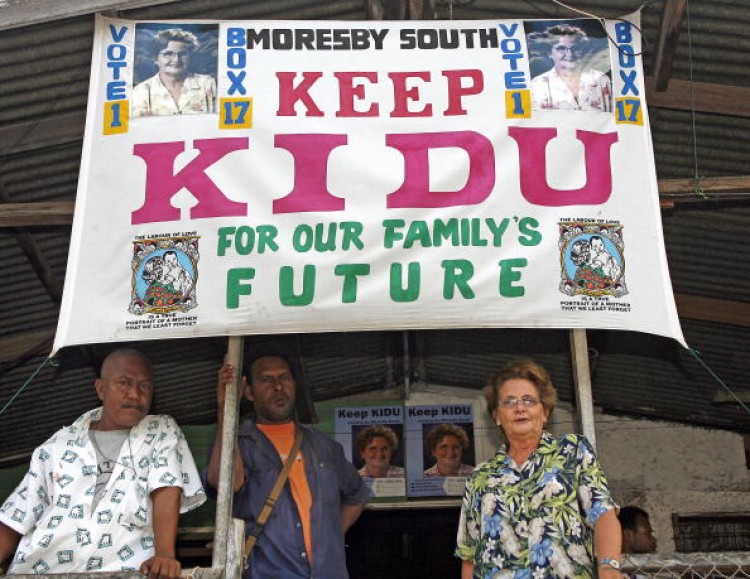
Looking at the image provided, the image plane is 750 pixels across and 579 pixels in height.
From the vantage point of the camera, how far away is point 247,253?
443 cm

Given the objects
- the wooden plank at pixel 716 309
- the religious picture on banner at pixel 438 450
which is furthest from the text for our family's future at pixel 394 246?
the religious picture on banner at pixel 438 450

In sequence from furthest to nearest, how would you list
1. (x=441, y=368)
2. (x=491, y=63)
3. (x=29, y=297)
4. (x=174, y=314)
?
1. (x=441, y=368)
2. (x=29, y=297)
3. (x=491, y=63)
4. (x=174, y=314)

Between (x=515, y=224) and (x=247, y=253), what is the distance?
1322 millimetres

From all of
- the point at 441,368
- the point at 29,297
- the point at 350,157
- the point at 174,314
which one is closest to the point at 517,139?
the point at 350,157

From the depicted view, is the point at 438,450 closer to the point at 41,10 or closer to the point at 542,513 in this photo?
the point at 542,513

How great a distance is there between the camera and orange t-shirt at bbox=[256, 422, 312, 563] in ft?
14.8

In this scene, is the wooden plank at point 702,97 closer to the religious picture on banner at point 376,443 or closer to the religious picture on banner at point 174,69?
the religious picture on banner at point 174,69

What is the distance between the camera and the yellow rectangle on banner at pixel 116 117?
468cm

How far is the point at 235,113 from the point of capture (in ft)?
15.4

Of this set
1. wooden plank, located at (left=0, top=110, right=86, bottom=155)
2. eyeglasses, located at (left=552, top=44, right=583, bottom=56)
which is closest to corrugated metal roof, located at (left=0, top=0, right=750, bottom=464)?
wooden plank, located at (left=0, top=110, right=86, bottom=155)

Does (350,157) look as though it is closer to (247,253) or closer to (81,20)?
(247,253)

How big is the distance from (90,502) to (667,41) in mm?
3705

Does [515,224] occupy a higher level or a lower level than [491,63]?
lower

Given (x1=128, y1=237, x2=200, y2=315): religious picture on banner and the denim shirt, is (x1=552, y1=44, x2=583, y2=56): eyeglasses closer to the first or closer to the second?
(x1=128, y1=237, x2=200, y2=315): religious picture on banner
